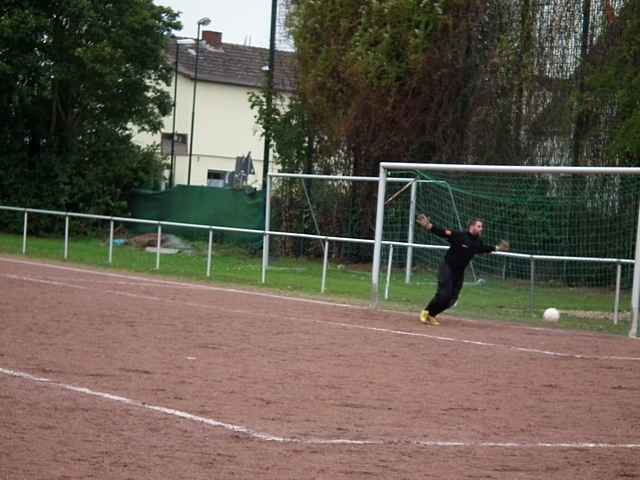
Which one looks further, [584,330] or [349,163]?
[349,163]

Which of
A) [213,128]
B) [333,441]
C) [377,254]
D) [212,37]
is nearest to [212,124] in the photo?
[213,128]

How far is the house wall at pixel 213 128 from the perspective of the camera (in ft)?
215

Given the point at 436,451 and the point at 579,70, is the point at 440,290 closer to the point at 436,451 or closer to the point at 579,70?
the point at 436,451

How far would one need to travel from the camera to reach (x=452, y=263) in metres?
18.8

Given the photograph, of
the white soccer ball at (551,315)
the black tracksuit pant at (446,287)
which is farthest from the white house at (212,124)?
the black tracksuit pant at (446,287)

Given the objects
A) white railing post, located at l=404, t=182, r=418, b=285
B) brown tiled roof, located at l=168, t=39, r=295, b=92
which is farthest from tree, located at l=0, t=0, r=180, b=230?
brown tiled roof, located at l=168, t=39, r=295, b=92

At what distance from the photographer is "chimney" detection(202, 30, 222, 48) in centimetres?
7112

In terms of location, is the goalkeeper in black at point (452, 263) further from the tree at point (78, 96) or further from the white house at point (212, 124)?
the white house at point (212, 124)

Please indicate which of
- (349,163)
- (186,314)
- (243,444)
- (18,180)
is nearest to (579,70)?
(349,163)

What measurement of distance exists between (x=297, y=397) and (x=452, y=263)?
8.41 metres

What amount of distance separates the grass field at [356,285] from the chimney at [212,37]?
39291 millimetres

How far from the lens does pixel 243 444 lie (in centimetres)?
846

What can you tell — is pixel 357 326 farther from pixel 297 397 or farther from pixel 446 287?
pixel 297 397

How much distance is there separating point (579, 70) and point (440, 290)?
1295 cm
